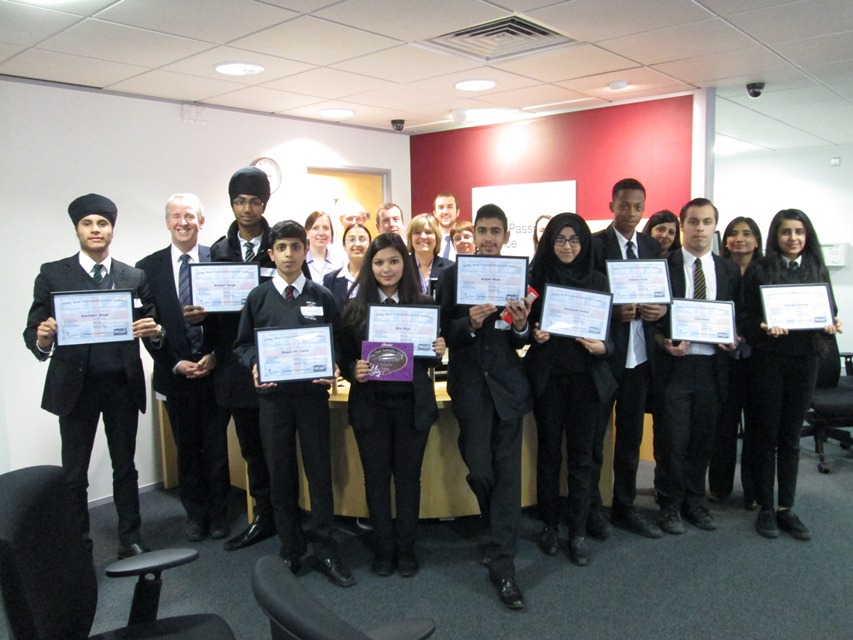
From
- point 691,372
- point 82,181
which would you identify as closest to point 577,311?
point 691,372

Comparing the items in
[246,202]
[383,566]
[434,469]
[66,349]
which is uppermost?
[246,202]

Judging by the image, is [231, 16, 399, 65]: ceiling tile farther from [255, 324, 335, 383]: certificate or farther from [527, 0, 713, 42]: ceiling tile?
[255, 324, 335, 383]: certificate

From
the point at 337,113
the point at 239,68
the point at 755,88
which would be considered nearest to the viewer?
the point at 239,68

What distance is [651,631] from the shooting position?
2.53 metres

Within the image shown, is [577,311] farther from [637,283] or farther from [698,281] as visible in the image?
[698,281]

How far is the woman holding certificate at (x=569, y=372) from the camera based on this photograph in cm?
285

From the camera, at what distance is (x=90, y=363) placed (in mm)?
2990

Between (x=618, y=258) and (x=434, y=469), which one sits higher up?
(x=618, y=258)

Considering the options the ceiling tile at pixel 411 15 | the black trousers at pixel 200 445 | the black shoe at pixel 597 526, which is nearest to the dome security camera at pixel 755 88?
the ceiling tile at pixel 411 15

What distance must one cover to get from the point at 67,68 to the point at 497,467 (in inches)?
129

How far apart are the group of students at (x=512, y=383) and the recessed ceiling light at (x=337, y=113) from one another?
7.72ft

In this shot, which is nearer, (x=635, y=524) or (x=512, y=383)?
(x=512, y=383)

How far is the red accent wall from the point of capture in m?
5.05

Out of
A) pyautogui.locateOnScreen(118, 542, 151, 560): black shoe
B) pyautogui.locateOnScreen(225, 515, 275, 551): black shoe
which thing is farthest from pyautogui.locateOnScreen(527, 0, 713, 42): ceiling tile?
pyautogui.locateOnScreen(118, 542, 151, 560): black shoe
